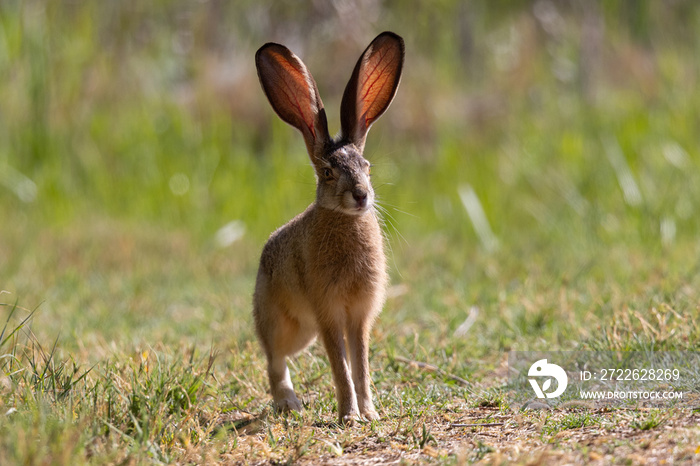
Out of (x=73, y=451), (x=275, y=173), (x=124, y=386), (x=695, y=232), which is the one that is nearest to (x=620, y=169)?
(x=695, y=232)

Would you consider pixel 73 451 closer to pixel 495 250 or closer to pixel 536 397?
pixel 536 397

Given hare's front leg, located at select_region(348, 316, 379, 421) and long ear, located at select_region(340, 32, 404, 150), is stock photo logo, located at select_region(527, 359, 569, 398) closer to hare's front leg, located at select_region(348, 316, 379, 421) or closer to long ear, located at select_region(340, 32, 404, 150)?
hare's front leg, located at select_region(348, 316, 379, 421)

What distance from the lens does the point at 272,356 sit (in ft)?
11.5

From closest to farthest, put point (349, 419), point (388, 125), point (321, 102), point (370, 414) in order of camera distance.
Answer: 1. point (349, 419)
2. point (370, 414)
3. point (321, 102)
4. point (388, 125)

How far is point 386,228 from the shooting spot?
13.7 feet

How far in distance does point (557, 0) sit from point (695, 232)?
22.4 ft

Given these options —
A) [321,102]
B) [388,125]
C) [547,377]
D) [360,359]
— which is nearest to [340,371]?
[360,359]

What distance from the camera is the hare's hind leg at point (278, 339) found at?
11.3 feet

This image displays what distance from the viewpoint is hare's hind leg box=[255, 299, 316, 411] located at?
344 centimetres

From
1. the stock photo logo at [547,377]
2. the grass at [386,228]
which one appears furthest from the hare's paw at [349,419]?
the stock photo logo at [547,377]

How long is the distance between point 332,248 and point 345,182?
0.89 feet

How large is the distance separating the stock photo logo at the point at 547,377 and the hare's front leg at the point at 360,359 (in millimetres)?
673

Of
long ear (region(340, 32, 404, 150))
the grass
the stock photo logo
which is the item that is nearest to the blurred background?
the grass

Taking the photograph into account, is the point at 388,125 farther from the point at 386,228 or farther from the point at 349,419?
the point at 349,419
